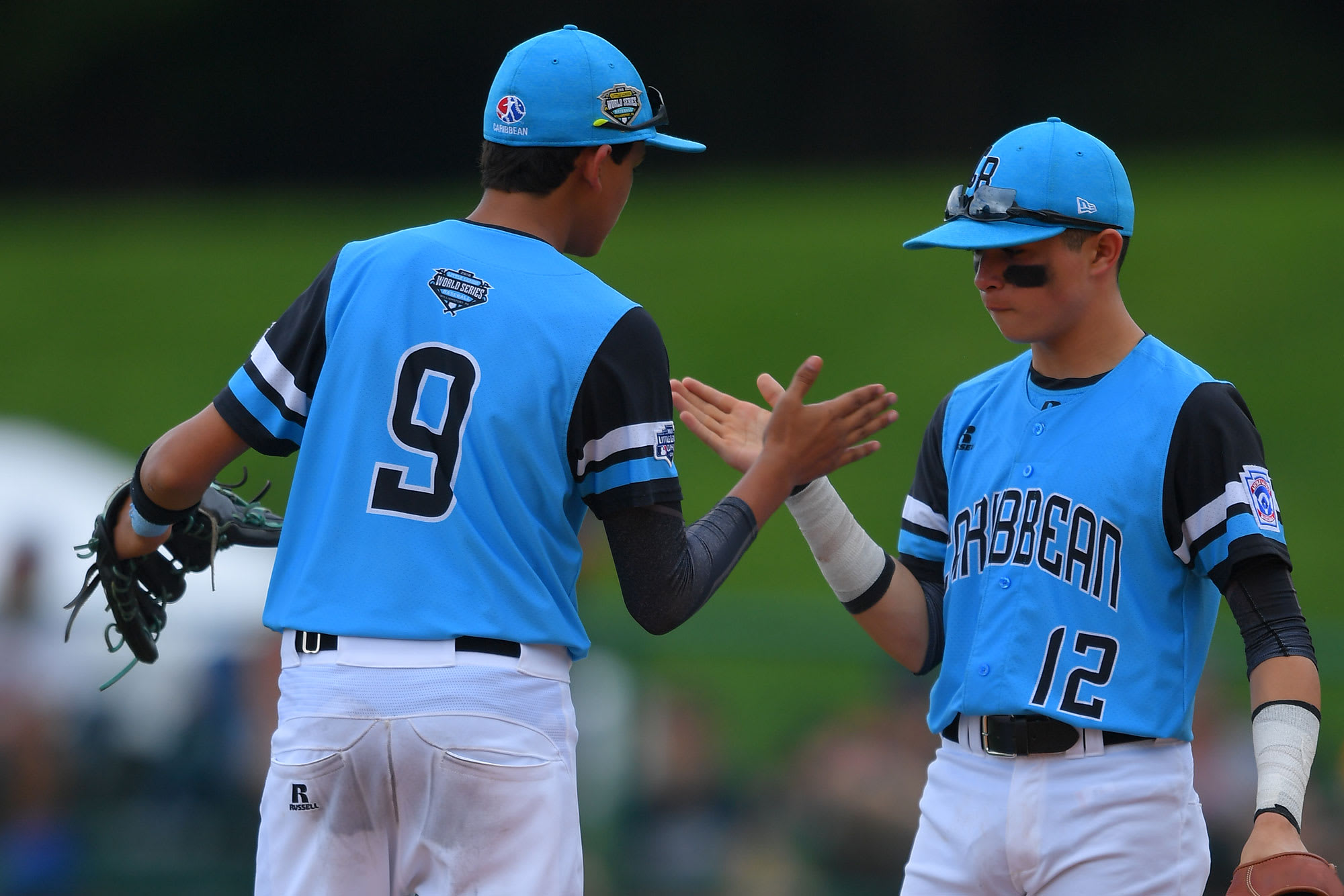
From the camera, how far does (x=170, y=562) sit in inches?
150

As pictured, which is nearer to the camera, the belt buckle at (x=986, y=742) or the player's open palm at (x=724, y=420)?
the belt buckle at (x=986, y=742)

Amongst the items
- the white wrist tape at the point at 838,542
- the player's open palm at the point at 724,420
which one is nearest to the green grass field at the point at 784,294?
the player's open palm at the point at 724,420

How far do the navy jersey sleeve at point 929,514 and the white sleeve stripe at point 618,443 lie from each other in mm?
956

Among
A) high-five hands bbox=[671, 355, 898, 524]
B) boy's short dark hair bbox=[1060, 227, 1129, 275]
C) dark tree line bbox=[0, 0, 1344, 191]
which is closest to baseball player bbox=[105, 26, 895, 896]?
high-five hands bbox=[671, 355, 898, 524]

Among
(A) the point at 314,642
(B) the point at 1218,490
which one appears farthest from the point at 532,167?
(B) the point at 1218,490

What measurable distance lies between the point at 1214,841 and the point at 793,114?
14452mm

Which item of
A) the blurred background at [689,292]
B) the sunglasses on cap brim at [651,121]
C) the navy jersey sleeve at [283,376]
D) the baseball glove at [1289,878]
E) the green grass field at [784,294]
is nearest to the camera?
the baseball glove at [1289,878]

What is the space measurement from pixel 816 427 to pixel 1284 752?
3.81 ft

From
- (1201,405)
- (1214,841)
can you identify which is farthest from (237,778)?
(1201,405)

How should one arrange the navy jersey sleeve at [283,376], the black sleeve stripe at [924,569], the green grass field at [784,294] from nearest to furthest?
1. the navy jersey sleeve at [283,376]
2. the black sleeve stripe at [924,569]
3. the green grass field at [784,294]

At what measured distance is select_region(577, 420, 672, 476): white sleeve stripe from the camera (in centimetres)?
299

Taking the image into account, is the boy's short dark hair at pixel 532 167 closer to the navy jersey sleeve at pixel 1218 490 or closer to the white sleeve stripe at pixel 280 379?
the white sleeve stripe at pixel 280 379

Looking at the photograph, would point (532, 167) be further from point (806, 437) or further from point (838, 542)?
point (838, 542)

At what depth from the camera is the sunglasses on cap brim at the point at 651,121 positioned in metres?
3.16
